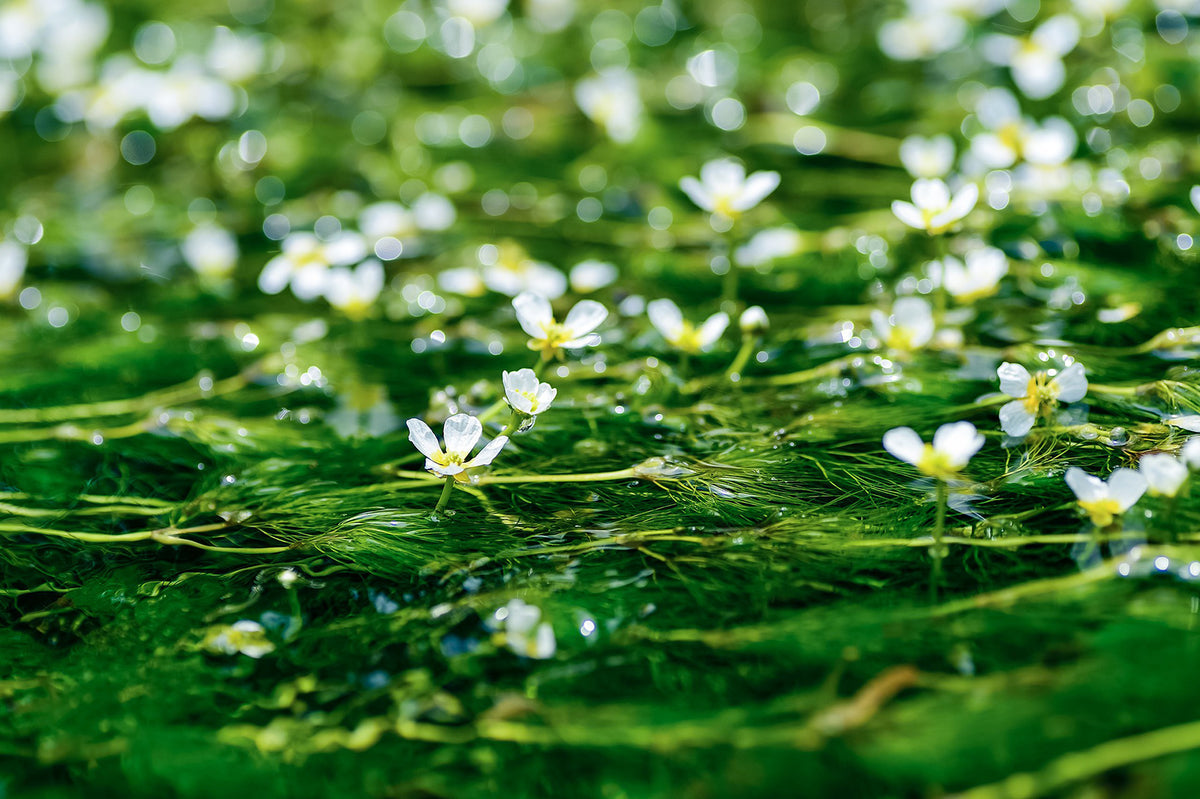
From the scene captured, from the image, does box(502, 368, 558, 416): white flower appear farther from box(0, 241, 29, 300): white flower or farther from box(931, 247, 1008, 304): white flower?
→ box(0, 241, 29, 300): white flower

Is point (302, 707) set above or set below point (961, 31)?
below

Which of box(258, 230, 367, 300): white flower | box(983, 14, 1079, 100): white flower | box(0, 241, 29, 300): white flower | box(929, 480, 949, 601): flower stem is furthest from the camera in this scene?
box(983, 14, 1079, 100): white flower

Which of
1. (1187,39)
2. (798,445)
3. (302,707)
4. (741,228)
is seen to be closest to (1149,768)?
(798,445)

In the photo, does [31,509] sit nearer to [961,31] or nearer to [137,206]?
[137,206]

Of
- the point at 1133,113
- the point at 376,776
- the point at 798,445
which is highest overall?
the point at 1133,113

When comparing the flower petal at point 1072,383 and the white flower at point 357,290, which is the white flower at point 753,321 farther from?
the white flower at point 357,290

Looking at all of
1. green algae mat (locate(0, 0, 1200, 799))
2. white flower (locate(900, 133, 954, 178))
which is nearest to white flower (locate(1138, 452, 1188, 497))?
green algae mat (locate(0, 0, 1200, 799))

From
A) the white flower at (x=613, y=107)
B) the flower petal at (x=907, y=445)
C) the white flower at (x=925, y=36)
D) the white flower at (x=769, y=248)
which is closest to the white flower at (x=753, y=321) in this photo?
the white flower at (x=769, y=248)
